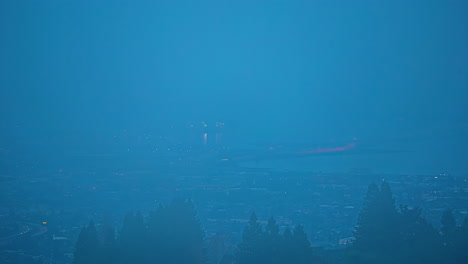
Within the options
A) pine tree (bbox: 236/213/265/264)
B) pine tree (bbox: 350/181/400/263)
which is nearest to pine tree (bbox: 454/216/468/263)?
pine tree (bbox: 350/181/400/263)

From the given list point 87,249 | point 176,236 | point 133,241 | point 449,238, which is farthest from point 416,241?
point 87,249

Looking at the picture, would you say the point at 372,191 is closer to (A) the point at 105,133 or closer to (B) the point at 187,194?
(B) the point at 187,194

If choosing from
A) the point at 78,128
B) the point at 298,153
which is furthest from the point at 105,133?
the point at 298,153

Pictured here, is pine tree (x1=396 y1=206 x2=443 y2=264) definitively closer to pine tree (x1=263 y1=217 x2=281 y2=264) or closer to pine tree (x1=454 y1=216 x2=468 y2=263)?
pine tree (x1=454 y1=216 x2=468 y2=263)

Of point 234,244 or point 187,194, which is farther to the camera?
point 187,194

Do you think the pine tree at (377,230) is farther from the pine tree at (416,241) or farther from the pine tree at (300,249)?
the pine tree at (300,249)

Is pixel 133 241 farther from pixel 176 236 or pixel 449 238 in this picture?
pixel 449 238

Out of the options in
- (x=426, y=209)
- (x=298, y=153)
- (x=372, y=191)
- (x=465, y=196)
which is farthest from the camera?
(x=298, y=153)

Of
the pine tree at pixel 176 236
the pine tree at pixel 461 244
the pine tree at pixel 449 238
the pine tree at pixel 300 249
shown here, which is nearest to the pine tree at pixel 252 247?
the pine tree at pixel 300 249
